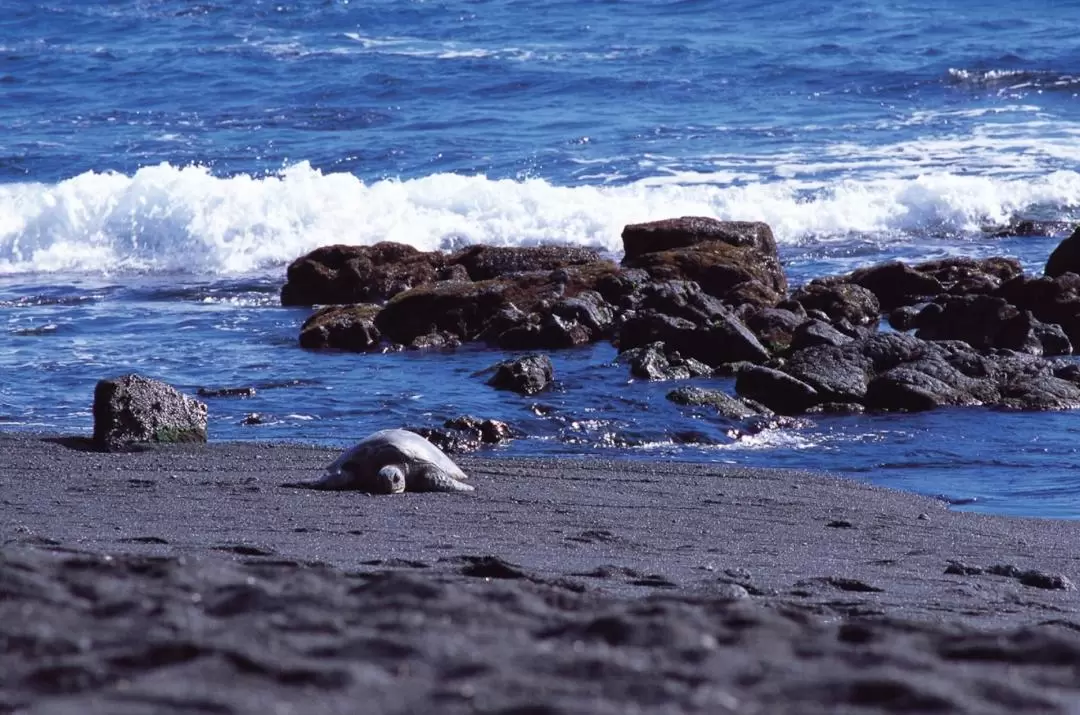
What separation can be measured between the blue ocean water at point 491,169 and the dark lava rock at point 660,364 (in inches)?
8.2

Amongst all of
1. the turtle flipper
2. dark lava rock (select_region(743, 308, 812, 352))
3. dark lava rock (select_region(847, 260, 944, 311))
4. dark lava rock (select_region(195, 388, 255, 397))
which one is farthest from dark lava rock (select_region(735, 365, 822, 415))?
dark lava rock (select_region(847, 260, 944, 311))

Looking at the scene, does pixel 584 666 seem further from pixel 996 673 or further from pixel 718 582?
pixel 718 582

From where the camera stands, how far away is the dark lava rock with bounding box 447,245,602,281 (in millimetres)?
15047

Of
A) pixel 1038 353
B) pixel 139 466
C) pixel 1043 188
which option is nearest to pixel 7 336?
pixel 139 466

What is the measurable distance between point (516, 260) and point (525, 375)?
4432 mm

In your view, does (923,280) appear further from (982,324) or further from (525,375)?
(525,375)

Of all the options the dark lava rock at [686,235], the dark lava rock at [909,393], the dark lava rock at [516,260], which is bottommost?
the dark lava rock at [909,393]

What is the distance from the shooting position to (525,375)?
10.8 metres

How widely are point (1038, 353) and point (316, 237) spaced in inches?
370

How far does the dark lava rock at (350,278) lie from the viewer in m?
14.9

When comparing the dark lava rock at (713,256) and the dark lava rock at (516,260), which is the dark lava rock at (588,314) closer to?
the dark lava rock at (713,256)

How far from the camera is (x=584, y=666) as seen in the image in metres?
3.38

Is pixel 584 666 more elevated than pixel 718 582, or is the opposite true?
pixel 584 666

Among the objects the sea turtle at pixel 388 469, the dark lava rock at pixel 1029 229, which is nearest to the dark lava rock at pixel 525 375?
the sea turtle at pixel 388 469
